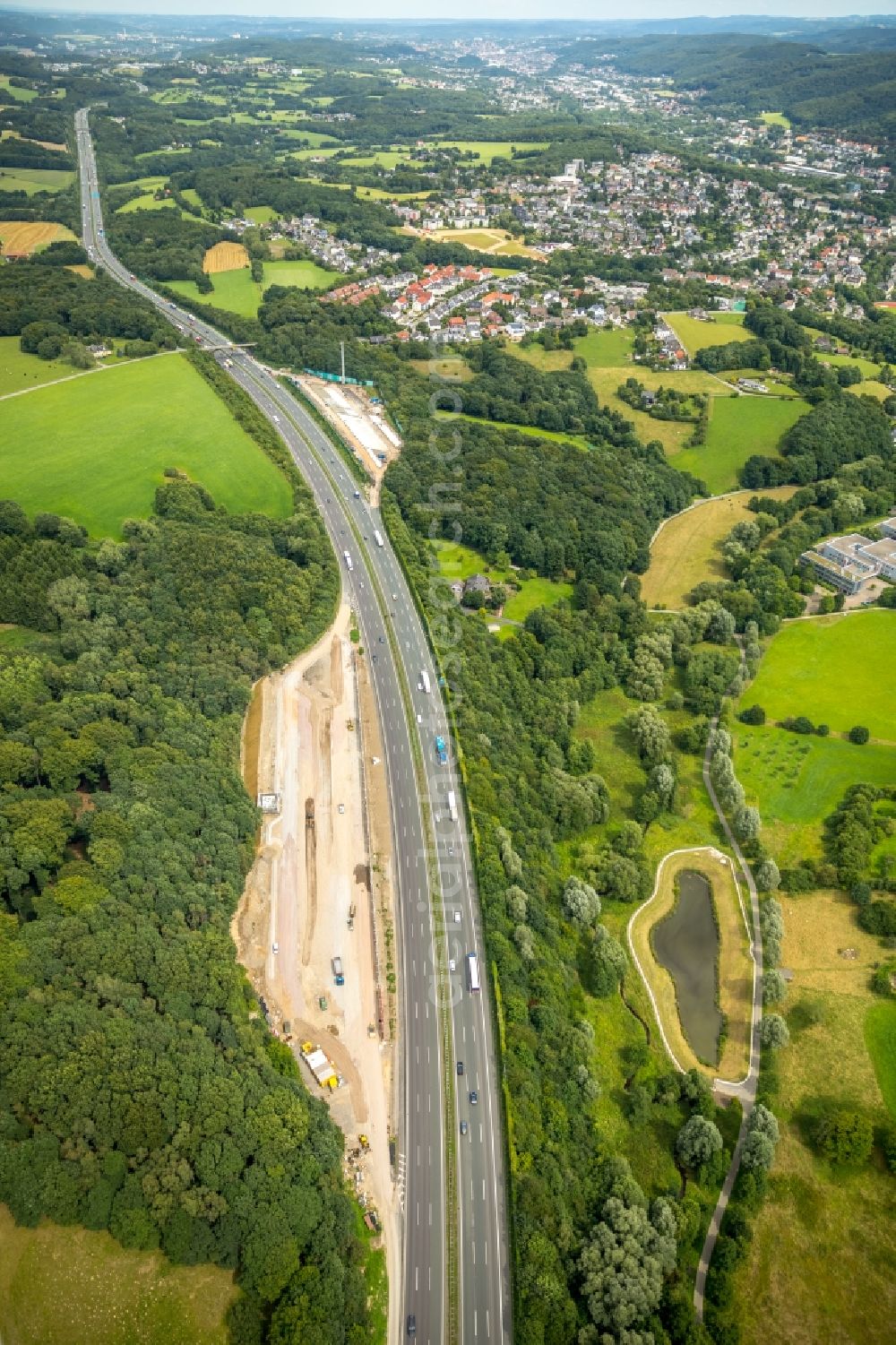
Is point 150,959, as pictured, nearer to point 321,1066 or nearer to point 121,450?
point 321,1066

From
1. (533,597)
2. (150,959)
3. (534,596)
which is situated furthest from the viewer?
(534,596)

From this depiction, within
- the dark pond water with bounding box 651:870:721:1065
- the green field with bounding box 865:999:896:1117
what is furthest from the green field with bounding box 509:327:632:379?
the green field with bounding box 865:999:896:1117

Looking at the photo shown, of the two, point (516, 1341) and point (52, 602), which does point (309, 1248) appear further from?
point (52, 602)

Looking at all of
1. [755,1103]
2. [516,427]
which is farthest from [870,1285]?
[516,427]

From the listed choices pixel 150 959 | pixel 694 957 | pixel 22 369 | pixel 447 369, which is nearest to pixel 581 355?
pixel 447 369

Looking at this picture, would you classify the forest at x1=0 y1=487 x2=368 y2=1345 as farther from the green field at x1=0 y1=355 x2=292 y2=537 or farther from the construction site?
the construction site
